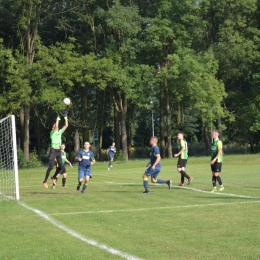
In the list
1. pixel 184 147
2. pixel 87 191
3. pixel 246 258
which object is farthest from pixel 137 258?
pixel 184 147

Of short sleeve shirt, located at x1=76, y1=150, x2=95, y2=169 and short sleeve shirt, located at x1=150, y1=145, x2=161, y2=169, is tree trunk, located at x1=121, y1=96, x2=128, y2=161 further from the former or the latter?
short sleeve shirt, located at x1=150, y1=145, x2=161, y2=169

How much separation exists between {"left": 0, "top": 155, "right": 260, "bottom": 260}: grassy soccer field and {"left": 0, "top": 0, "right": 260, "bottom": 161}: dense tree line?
33329 mm

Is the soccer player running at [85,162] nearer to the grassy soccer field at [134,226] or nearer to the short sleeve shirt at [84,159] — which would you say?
the short sleeve shirt at [84,159]

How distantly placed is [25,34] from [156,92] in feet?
45.1

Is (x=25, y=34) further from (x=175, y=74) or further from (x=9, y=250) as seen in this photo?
(x=9, y=250)

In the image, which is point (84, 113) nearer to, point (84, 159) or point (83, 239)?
point (84, 159)

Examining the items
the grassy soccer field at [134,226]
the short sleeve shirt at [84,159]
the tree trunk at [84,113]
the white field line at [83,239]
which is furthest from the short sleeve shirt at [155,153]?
the tree trunk at [84,113]

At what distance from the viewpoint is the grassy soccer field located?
899 centimetres

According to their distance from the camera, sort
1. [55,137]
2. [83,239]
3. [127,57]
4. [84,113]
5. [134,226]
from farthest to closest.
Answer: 1. [84,113]
2. [127,57]
3. [55,137]
4. [134,226]
5. [83,239]

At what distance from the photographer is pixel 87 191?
20156 mm

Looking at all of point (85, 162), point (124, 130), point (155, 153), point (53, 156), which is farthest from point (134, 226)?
point (124, 130)

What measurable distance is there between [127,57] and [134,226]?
44.6 metres

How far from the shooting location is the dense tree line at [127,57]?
167 ft

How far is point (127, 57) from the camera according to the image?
55.3 meters
